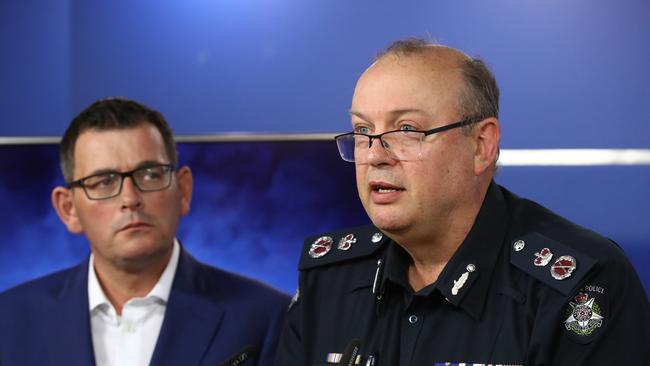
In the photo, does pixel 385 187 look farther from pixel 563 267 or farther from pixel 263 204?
pixel 263 204

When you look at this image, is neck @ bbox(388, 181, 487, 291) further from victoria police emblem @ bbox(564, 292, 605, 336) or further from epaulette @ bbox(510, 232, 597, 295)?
victoria police emblem @ bbox(564, 292, 605, 336)

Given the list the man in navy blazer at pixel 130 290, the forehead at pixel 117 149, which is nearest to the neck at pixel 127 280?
the man in navy blazer at pixel 130 290

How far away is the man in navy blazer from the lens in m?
2.62

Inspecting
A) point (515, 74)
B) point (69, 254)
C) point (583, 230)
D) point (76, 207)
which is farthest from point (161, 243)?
point (515, 74)

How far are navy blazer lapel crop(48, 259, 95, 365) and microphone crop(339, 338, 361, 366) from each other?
89 centimetres

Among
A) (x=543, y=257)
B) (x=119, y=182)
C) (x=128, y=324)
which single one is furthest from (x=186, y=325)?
(x=543, y=257)

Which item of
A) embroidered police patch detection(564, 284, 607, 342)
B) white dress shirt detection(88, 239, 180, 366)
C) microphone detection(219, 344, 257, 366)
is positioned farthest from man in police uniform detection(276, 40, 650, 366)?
white dress shirt detection(88, 239, 180, 366)

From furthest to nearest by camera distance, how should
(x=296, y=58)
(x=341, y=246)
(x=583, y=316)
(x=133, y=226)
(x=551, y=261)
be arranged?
(x=296, y=58) < (x=133, y=226) < (x=341, y=246) < (x=551, y=261) < (x=583, y=316)

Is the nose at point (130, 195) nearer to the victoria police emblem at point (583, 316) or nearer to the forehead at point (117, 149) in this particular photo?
the forehead at point (117, 149)

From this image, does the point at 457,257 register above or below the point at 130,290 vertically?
above

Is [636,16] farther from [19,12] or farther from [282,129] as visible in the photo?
[19,12]

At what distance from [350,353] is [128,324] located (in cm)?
90

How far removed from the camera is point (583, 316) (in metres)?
1.91

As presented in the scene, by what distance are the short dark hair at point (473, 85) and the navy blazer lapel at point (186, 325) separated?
2.96 feet
